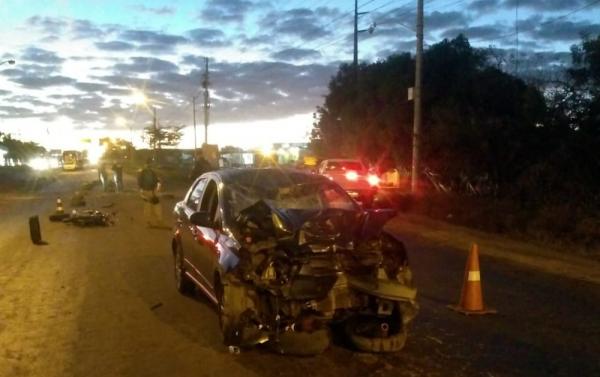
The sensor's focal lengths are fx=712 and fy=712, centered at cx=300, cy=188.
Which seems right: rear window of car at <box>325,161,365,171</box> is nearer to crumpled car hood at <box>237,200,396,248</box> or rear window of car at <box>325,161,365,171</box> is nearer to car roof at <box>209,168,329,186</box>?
car roof at <box>209,168,329,186</box>

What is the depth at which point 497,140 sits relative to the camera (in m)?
22.3

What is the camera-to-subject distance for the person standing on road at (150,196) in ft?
61.0

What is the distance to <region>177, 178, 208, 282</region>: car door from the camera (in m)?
8.35

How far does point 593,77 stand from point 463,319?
14009mm

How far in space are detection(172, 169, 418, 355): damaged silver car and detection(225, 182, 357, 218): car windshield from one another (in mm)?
666

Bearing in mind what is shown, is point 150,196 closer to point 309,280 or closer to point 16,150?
point 309,280

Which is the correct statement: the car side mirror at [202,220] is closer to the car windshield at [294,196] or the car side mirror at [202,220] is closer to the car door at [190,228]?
the car windshield at [294,196]

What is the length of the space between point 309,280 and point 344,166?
61.7 ft

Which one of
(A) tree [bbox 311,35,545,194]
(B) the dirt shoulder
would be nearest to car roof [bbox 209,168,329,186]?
(B) the dirt shoulder

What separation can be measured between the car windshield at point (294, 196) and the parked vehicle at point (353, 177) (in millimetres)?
13762

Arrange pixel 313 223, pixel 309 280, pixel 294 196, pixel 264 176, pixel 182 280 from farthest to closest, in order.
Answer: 1. pixel 182 280
2. pixel 264 176
3. pixel 294 196
4. pixel 313 223
5. pixel 309 280

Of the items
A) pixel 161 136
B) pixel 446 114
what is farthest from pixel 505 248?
pixel 161 136

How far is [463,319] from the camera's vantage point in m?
7.88

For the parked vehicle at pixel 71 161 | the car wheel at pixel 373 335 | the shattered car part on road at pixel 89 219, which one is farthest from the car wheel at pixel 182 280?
the parked vehicle at pixel 71 161
